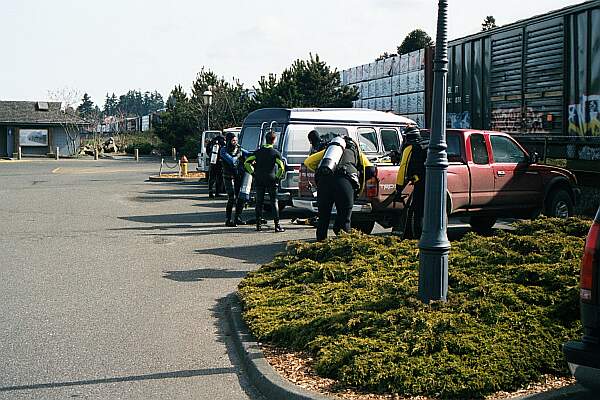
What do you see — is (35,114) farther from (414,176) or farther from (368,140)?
(414,176)

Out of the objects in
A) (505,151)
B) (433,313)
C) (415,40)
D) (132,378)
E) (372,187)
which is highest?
(415,40)

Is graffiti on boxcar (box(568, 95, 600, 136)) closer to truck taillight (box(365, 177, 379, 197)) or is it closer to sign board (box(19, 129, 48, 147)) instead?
truck taillight (box(365, 177, 379, 197))

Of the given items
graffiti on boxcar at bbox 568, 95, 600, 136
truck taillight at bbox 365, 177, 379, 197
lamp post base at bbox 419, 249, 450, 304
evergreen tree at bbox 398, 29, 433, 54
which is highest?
evergreen tree at bbox 398, 29, 433, 54

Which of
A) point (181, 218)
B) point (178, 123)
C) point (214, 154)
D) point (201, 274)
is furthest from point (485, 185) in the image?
point (178, 123)

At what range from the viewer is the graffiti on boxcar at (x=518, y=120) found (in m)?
16.3

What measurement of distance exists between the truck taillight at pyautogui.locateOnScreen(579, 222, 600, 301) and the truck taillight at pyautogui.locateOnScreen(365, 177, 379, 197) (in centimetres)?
888

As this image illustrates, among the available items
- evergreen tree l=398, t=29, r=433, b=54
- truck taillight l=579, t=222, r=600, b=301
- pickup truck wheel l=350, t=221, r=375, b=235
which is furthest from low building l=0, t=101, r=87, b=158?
truck taillight l=579, t=222, r=600, b=301

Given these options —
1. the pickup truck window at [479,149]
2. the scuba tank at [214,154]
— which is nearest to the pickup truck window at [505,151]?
the pickup truck window at [479,149]

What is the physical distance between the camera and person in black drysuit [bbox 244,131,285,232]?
51.0ft

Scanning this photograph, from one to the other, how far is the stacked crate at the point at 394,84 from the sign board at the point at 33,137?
1413 inches

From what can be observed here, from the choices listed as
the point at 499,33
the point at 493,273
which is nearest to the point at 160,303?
the point at 493,273

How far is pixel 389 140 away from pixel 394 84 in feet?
68.8

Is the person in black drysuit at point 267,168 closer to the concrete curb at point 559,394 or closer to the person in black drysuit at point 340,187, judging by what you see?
the person in black drysuit at point 340,187

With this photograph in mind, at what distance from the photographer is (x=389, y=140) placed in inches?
692
